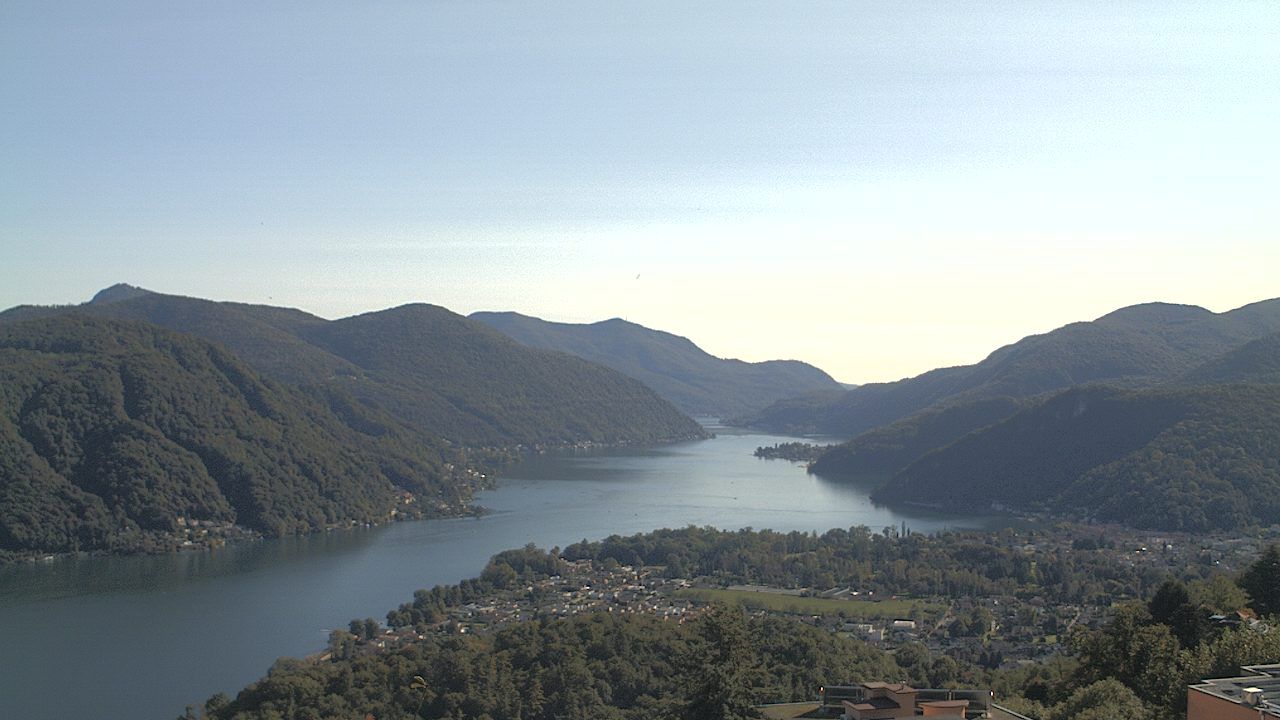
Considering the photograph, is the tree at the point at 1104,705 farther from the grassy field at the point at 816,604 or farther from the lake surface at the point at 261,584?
the grassy field at the point at 816,604

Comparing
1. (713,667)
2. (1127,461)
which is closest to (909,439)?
(1127,461)

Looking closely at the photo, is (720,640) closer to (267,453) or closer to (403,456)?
(267,453)

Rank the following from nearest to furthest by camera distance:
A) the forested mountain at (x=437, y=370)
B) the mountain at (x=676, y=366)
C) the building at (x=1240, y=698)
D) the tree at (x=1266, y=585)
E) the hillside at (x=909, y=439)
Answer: the building at (x=1240, y=698) → the tree at (x=1266, y=585) → the hillside at (x=909, y=439) → the forested mountain at (x=437, y=370) → the mountain at (x=676, y=366)

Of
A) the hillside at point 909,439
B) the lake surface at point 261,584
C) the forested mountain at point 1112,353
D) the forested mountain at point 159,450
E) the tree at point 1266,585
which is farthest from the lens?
the forested mountain at point 1112,353

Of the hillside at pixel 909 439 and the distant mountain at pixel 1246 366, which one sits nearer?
the distant mountain at pixel 1246 366

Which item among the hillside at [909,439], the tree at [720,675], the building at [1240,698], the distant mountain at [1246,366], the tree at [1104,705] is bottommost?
the tree at [1104,705]

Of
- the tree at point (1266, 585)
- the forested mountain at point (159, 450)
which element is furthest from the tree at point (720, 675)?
the forested mountain at point (159, 450)

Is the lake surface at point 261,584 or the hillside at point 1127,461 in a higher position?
the hillside at point 1127,461
